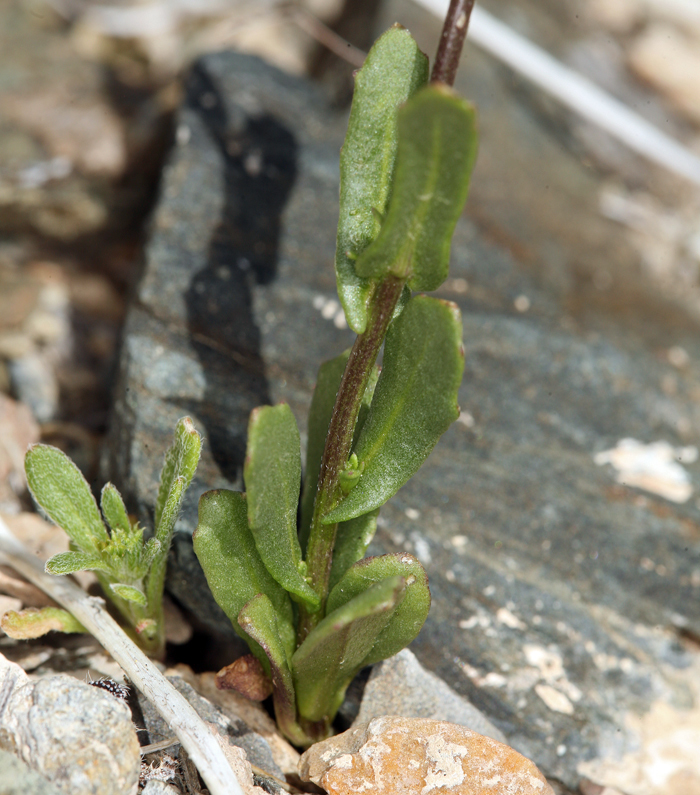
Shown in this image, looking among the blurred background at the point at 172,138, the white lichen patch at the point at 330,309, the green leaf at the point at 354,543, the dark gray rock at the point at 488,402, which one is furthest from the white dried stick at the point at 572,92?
the green leaf at the point at 354,543

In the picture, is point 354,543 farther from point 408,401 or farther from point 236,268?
point 236,268

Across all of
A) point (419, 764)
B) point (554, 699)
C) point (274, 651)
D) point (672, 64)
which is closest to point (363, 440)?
point (274, 651)

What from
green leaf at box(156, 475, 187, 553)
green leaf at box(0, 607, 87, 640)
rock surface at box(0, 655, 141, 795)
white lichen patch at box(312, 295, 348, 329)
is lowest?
green leaf at box(0, 607, 87, 640)

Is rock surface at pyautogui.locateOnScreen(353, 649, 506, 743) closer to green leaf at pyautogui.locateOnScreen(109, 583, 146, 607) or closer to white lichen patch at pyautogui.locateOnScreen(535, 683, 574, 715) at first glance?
white lichen patch at pyautogui.locateOnScreen(535, 683, 574, 715)

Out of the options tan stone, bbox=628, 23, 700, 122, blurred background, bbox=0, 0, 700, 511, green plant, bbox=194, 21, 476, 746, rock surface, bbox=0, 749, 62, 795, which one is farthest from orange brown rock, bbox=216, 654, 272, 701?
tan stone, bbox=628, 23, 700, 122

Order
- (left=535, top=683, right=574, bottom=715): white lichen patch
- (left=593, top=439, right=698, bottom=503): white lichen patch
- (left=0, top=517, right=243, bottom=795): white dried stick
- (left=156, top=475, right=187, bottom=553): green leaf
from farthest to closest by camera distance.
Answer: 1. (left=593, top=439, right=698, bottom=503): white lichen patch
2. (left=535, top=683, right=574, bottom=715): white lichen patch
3. (left=156, top=475, right=187, bottom=553): green leaf
4. (left=0, top=517, right=243, bottom=795): white dried stick

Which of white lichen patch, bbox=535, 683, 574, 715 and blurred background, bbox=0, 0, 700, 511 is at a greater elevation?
blurred background, bbox=0, 0, 700, 511

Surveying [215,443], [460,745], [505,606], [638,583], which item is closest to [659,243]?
[638,583]
